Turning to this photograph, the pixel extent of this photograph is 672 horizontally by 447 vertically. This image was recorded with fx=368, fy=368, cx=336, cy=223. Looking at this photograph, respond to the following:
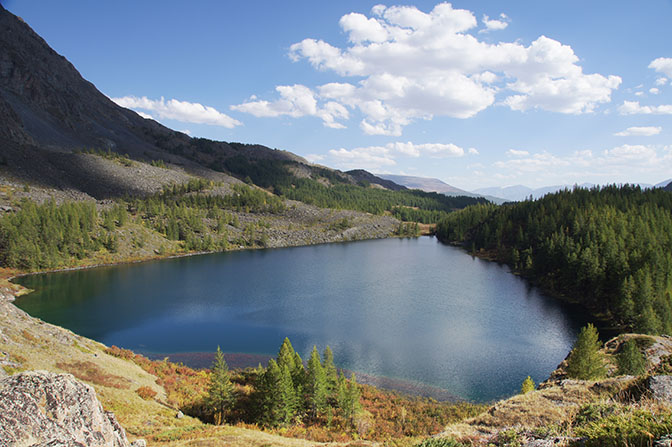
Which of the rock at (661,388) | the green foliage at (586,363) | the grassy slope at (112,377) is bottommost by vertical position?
the grassy slope at (112,377)

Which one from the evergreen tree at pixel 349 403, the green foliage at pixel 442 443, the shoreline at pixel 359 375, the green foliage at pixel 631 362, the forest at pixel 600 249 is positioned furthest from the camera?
the forest at pixel 600 249

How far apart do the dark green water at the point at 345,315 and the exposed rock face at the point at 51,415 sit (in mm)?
26912

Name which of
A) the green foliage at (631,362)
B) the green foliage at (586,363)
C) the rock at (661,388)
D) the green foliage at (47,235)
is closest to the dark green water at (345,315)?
the green foliage at (47,235)

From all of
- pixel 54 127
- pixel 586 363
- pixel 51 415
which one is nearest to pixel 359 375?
pixel 586 363

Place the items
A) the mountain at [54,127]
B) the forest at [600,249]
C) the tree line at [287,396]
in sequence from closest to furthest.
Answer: the tree line at [287,396] < the forest at [600,249] < the mountain at [54,127]

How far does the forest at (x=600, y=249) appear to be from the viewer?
42156mm

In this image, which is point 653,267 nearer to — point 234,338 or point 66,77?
point 234,338

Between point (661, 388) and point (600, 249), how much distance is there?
5817 cm

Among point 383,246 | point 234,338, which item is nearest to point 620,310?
point 234,338

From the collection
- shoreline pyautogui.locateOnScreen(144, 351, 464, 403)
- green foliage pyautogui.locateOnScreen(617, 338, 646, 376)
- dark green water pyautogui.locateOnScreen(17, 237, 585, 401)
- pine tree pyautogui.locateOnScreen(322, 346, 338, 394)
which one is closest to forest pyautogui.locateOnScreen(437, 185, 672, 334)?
dark green water pyautogui.locateOnScreen(17, 237, 585, 401)

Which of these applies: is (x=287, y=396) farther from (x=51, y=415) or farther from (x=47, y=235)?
(x=47, y=235)

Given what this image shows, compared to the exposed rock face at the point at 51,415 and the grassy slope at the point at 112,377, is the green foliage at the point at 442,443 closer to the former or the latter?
the grassy slope at the point at 112,377

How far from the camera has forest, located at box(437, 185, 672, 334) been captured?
42.2 meters

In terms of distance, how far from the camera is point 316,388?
78.5 feet
